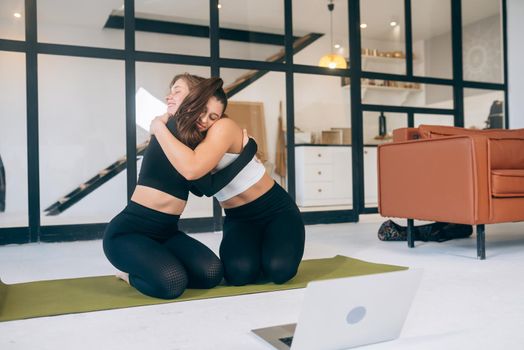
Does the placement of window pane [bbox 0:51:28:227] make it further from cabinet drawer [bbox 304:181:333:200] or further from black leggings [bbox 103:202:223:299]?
cabinet drawer [bbox 304:181:333:200]

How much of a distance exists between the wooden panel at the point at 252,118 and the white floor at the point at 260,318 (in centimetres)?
218

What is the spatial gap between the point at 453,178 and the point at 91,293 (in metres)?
1.98

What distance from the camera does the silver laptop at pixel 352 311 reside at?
1.08 metres

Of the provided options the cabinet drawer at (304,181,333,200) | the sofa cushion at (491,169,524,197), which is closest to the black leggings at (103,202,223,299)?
the sofa cushion at (491,169,524,197)

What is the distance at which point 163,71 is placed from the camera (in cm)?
432

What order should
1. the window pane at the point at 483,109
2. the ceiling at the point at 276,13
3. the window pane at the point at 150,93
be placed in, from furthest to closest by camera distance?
the window pane at the point at 483,109 → the window pane at the point at 150,93 → the ceiling at the point at 276,13

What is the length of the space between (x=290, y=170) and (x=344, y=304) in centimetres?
370

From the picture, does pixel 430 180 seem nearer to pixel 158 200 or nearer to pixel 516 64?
pixel 158 200

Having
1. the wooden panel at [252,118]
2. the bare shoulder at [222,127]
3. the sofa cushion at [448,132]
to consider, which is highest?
the wooden panel at [252,118]

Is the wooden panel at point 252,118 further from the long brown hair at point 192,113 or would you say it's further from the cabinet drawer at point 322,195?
the long brown hair at point 192,113

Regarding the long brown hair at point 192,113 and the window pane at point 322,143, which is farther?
the window pane at point 322,143

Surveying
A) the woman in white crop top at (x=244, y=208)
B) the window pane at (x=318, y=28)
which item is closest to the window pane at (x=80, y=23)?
the window pane at (x=318, y=28)

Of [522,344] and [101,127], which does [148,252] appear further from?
[101,127]

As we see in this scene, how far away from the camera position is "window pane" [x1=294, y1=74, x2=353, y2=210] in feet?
16.2
